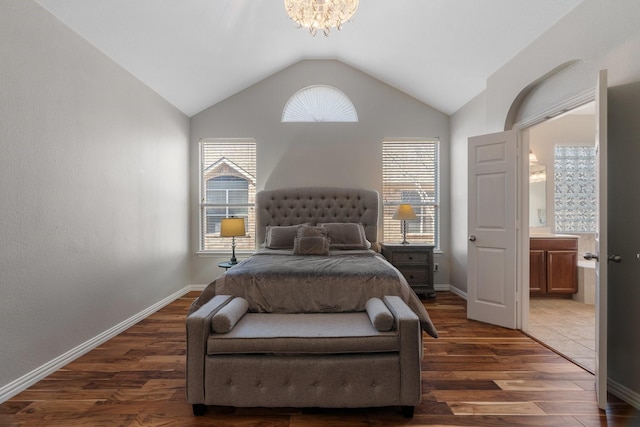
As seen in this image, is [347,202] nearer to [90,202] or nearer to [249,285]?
[249,285]

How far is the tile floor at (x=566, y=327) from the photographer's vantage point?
2.91m

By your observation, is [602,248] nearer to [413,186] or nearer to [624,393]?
[624,393]

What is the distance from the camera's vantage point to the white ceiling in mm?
2861

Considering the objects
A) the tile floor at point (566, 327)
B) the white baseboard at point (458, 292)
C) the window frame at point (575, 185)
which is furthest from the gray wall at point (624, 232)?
the window frame at point (575, 185)

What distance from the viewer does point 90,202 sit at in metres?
2.98

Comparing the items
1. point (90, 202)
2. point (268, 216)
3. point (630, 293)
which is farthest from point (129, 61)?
point (630, 293)

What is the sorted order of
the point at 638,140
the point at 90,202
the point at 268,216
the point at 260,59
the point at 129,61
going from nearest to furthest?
the point at 638,140, the point at 90,202, the point at 129,61, the point at 260,59, the point at 268,216

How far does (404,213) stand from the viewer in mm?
4758

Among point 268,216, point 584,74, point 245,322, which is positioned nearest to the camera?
point 245,322

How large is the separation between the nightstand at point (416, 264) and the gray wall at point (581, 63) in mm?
1786

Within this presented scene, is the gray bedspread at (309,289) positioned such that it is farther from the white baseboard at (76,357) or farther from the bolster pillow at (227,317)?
the white baseboard at (76,357)

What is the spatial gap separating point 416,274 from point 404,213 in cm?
89

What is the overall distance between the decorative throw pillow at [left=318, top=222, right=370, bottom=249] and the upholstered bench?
7.43 feet

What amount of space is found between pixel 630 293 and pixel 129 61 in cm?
473
